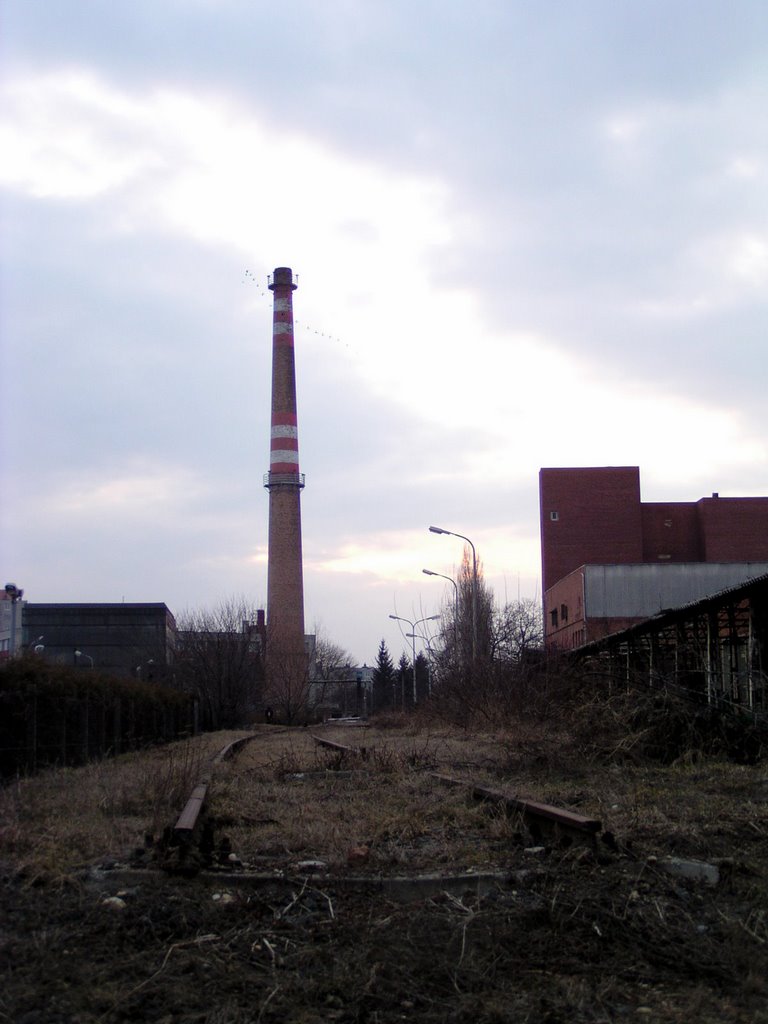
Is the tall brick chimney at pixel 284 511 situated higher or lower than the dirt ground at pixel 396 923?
higher

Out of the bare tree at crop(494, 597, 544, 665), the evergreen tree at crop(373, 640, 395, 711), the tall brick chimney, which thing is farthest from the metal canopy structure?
the evergreen tree at crop(373, 640, 395, 711)

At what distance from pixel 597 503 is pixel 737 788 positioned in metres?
48.8

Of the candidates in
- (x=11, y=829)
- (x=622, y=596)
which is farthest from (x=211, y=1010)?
(x=622, y=596)

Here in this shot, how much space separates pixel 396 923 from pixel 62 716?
13.6m

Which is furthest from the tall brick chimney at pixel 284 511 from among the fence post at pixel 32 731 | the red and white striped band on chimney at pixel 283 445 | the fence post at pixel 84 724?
the fence post at pixel 32 731

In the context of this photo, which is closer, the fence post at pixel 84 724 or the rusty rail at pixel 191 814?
the rusty rail at pixel 191 814

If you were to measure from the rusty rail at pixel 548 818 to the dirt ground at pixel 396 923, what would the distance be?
0.11 metres

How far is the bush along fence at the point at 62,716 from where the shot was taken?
15367 mm

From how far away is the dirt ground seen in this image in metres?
4.18

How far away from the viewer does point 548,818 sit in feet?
24.7

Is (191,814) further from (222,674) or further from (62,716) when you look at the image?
(222,674)

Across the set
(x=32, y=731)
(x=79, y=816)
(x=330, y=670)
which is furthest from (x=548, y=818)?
(x=330, y=670)

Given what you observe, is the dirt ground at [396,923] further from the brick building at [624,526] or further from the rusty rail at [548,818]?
the brick building at [624,526]

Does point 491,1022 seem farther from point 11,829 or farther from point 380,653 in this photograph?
point 380,653
